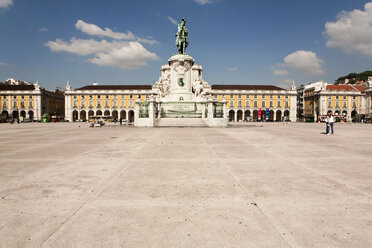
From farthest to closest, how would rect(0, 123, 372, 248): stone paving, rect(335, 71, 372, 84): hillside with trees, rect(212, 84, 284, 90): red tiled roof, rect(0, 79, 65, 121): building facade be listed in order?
rect(335, 71, 372, 84): hillside with trees → rect(212, 84, 284, 90): red tiled roof → rect(0, 79, 65, 121): building facade → rect(0, 123, 372, 248): stone paving

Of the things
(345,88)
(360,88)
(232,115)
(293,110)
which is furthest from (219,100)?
(360,88)

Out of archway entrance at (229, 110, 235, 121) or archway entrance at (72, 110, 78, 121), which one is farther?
archway entrance at (229, 110, 235, 121)

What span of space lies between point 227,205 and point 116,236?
4.83 feet

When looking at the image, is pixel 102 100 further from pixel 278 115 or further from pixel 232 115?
pixel 278 115

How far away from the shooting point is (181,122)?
74.4ft

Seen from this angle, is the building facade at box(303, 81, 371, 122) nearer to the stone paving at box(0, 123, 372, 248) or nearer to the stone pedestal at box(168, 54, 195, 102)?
the stone pedestal at box(168, 54, 195, 102)

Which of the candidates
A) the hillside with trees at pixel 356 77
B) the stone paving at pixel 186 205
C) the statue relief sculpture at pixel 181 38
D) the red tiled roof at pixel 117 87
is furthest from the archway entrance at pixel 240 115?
the stone paving at pixel 186 205

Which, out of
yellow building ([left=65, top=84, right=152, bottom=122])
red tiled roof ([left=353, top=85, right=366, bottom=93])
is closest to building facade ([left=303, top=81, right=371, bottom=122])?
red tiled roof ([left=353, top=85, right=366, bottom=93])

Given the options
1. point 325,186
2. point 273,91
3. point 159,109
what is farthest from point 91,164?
point 273,91

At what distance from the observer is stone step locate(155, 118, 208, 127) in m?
22.5

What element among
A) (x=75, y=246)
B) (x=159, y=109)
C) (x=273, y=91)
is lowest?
(x=75, y=246)

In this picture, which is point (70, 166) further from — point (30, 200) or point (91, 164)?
point (30, 200)

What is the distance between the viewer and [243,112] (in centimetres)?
7669

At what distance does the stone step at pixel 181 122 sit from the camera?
2247 centimetres
